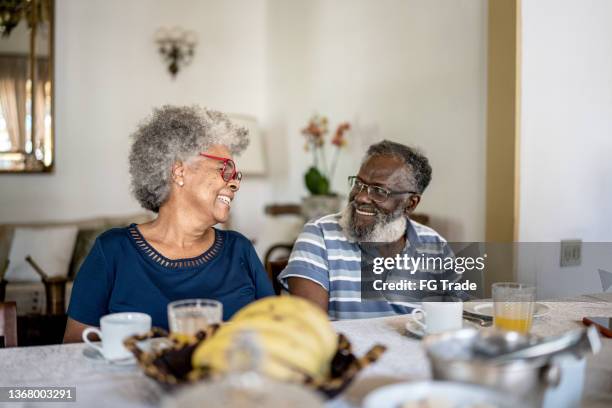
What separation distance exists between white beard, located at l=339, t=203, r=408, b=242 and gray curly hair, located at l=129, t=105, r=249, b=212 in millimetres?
435

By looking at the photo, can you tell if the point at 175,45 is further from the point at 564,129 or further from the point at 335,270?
the point at 335,270

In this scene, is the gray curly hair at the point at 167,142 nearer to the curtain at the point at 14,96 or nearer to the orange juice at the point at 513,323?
the orange juice at the point at 513,323

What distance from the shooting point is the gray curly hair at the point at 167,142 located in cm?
172

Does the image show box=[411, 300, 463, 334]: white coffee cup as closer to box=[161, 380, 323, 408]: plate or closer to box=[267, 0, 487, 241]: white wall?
box=[161, 380, 323, 408]: plate

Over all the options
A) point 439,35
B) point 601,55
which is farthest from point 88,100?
point 601,55

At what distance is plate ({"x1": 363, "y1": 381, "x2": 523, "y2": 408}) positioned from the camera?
0.77 metres

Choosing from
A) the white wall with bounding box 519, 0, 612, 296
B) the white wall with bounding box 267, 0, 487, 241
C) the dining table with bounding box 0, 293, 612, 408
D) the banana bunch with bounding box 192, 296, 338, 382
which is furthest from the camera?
the white wall with bounding box 267, 0, 487, 241

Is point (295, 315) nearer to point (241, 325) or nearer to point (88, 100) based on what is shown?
point (241, 325)

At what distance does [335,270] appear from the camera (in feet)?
6.17

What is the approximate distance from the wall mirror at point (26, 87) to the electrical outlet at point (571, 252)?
3.46 meters

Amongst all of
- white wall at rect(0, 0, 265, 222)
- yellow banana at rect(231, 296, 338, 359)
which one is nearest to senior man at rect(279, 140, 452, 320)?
yellow banana at rect(231, 296, 338, 359)

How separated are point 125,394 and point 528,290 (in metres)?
0.87

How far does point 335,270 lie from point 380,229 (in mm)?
208

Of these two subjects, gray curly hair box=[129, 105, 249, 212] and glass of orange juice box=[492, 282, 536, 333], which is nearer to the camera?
glass of orange juice box=[492, 282, 536, 333]
